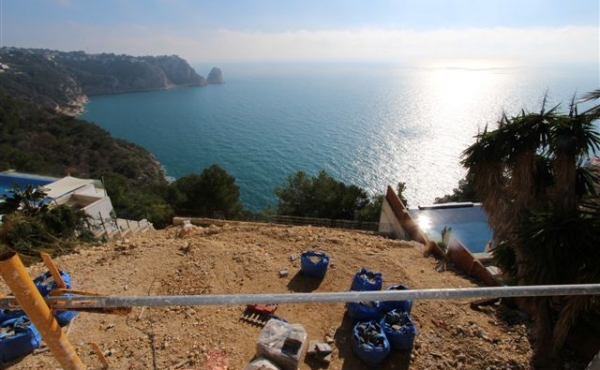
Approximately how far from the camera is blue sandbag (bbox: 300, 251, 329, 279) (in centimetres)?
830

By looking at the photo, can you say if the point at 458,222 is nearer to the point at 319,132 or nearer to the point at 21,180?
the point at 21,180

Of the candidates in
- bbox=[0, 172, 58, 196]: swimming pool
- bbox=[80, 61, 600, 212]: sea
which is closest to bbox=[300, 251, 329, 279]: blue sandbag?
bbox=[0, 172, 58, 196]: swimming pool

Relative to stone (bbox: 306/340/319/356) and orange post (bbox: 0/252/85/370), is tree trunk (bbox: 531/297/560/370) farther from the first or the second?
orange post (bbox: 0/252/85/370)

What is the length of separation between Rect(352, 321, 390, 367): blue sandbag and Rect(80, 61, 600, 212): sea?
33.4 m

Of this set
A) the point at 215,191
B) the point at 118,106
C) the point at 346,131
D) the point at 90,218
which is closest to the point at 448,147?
the point at 346,131

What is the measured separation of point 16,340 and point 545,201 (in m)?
9.61

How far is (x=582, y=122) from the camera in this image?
5395 mm

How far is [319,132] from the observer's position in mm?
90625

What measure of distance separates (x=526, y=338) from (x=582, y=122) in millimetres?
4130

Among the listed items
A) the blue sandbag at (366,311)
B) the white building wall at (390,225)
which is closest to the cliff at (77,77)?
the white building wall at (390,225)

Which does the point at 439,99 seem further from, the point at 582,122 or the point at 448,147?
the point at 582,122

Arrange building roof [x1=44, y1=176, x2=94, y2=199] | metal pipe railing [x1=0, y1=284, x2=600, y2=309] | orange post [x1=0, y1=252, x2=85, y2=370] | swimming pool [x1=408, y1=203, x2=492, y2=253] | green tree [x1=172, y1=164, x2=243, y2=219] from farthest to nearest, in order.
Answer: green tree [x1=172, y1=164, x2=243, y2=219] → building roof [x1=44, y1=176, x2=94, y2=199] → swimming pool [x1=408, y1=203, x2=492, y2=253] → metal pipe railing [x1=0, y1=284, x2=600, y2=309] → orange post [x1=0, y1=252, x2=85, y2=370]

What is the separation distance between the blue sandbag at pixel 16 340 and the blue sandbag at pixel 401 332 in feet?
19.6

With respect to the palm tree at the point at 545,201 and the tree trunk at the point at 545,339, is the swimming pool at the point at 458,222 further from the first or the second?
the tree trunk at the point at 545,339
